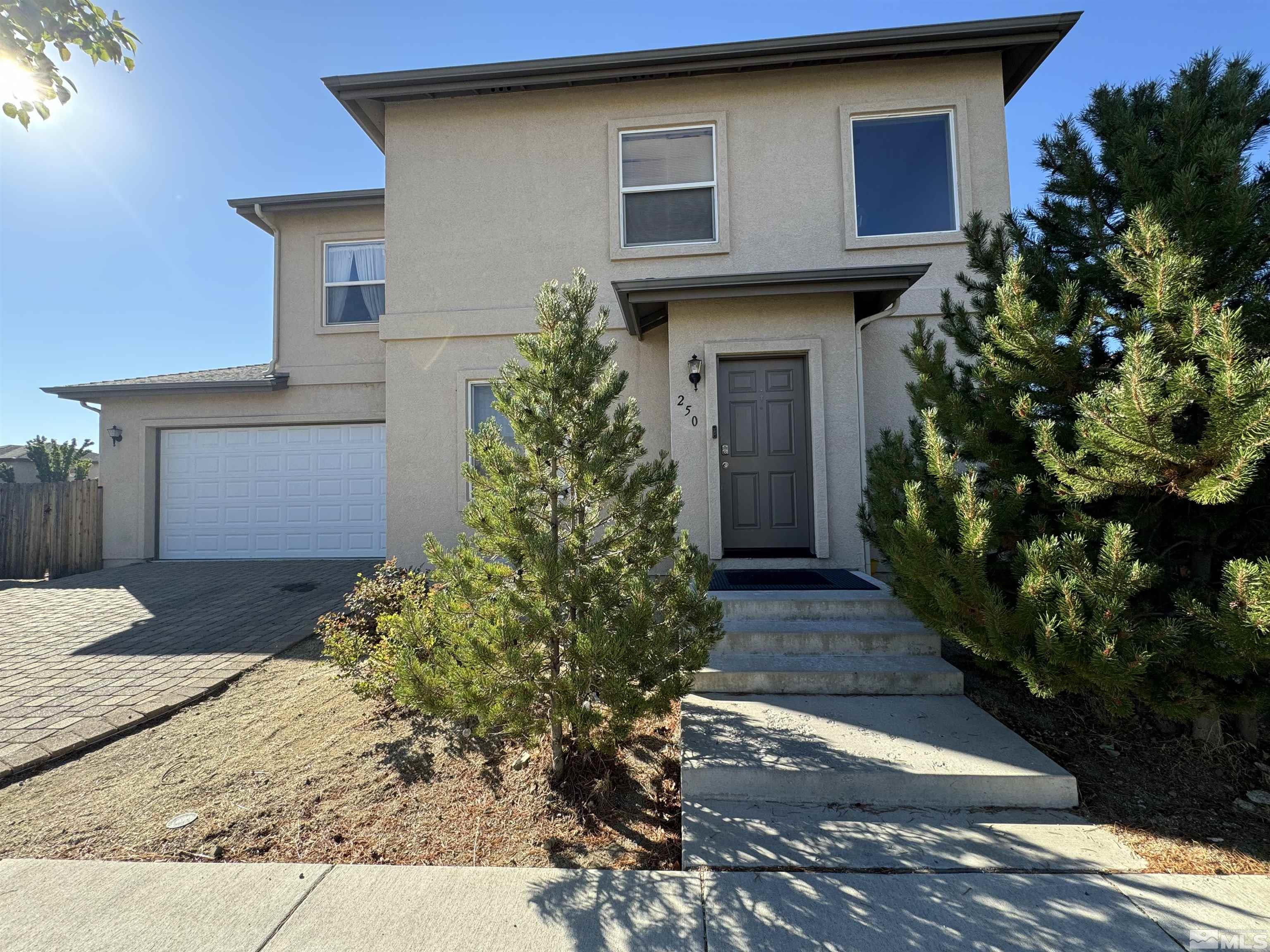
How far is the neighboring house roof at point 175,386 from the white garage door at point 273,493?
0.75 m

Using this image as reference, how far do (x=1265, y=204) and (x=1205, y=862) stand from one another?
10.8 feet

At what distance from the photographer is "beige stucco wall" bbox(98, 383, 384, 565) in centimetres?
1031

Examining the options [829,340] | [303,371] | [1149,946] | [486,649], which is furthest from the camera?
[303,371]

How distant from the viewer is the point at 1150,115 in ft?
11.7

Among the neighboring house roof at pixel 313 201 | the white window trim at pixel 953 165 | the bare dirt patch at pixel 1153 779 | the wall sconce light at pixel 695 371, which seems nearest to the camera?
the bare dirt patch at pixel 1153 779

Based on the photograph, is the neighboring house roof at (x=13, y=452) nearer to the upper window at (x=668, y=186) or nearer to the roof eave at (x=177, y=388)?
the roof eave at (x=177, y=388)

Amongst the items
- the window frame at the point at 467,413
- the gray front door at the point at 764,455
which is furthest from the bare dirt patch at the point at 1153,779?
the window frame at the point at 467,413

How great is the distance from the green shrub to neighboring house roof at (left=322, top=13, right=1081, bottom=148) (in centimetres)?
589

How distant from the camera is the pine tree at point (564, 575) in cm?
292

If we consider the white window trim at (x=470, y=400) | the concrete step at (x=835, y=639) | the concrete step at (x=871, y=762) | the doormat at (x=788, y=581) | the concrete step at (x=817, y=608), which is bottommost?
the concrete step at (x=871, y=762)

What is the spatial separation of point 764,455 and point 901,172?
3.94 m

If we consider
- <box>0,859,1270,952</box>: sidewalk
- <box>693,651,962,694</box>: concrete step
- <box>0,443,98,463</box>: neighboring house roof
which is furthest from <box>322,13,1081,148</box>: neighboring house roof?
<box>0,443,98,463</box>: neighboring house roof

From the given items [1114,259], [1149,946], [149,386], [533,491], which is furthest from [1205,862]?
[149,386]

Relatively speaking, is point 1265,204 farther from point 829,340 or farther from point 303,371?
point 303,371
